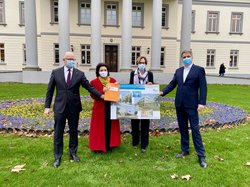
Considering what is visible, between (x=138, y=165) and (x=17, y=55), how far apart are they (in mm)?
26811

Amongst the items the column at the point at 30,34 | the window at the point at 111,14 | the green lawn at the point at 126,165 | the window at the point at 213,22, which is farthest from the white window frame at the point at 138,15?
the green lawn at the point at 126,165

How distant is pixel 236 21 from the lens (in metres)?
31.4

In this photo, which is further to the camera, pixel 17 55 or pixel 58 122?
pixel 17 55

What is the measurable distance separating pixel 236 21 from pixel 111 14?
1544 centimetres

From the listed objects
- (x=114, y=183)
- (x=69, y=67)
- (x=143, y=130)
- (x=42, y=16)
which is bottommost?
(x=114, y=183)

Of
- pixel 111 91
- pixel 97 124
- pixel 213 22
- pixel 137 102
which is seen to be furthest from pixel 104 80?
pixel 213 22

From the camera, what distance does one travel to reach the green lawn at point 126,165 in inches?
170

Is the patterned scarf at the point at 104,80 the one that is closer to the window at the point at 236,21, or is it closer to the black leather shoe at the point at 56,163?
the black leather shoe at the point at 56,163

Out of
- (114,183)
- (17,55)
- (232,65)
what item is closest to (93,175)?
(114,183)

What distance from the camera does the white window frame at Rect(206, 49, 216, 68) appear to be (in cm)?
3127

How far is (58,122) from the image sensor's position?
15.7ft

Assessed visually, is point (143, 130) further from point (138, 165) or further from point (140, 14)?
point (140, 14)

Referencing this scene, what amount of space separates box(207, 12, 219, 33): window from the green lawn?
88.3ft

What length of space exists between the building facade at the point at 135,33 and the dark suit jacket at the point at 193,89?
19.8 meters
